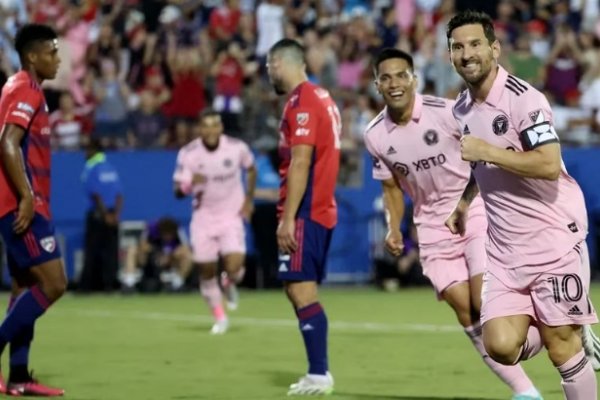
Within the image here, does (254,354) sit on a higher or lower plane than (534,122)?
lower

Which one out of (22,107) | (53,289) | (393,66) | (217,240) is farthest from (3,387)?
(217,240)

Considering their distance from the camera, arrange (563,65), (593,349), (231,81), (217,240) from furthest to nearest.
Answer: (563,65) < (231,81) < (217,240) < (593,349)

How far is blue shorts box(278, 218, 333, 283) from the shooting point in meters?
10.6

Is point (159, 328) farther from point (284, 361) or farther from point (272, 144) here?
point (272, 144)

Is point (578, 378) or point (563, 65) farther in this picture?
point (563, 65)

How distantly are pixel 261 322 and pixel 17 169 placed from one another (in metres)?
7.59

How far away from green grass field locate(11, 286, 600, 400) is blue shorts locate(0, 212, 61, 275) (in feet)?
3.23

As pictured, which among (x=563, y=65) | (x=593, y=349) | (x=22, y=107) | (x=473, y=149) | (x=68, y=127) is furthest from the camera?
(x=563, y=65)

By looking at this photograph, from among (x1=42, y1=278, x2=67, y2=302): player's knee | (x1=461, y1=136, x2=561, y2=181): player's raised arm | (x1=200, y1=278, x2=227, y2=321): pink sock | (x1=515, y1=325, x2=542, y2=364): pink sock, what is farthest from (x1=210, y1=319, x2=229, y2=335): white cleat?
(x1=461, y1=136, x2=561, y2=181): player's raised arm

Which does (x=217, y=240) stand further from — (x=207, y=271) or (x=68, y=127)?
(x=68, y=127)

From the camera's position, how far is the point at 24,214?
9992 millimetres

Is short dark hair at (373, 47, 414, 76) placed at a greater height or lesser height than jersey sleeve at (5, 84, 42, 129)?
greater

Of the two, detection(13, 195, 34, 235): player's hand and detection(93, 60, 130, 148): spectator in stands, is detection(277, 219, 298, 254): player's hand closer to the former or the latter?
detection(13, 195, 34, 235): player's hand

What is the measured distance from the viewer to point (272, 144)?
917 inches
